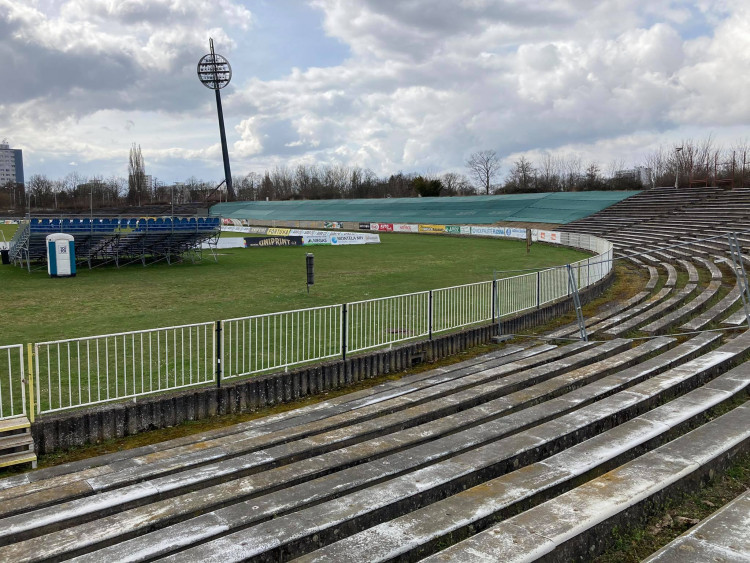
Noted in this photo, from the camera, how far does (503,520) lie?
4141mm

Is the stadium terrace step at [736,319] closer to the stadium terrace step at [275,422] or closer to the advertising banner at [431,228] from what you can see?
the stadium terrace step at [275,422]

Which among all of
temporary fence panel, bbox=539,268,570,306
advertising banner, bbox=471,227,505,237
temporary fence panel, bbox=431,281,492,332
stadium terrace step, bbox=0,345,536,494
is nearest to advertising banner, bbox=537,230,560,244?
advertising banner, bbox=471,227,505,237

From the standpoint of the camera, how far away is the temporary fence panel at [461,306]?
11.9 meters

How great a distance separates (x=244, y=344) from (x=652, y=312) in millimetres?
8937

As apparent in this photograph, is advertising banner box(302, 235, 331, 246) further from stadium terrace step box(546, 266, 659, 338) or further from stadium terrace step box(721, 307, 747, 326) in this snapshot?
stadium terrace step box(721, 307, 747, 326)

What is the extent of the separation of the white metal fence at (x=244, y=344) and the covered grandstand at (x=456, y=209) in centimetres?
4234

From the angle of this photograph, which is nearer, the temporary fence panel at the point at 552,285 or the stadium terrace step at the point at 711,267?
the temporary fence panel at the point at 552,285

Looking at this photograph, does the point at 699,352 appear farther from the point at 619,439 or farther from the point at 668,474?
the point at 668,474

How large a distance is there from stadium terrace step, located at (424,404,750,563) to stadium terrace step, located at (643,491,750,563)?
15.9 inches

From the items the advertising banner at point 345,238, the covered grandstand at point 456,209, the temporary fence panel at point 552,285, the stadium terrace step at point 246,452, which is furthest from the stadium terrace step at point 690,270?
the covered grandstand at point 456,209

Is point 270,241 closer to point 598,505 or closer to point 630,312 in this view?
point 630,312

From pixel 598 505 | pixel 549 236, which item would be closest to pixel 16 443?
pixel 598 505

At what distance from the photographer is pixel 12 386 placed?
8789 millimetres

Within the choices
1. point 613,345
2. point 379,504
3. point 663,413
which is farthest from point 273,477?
point 613,345
